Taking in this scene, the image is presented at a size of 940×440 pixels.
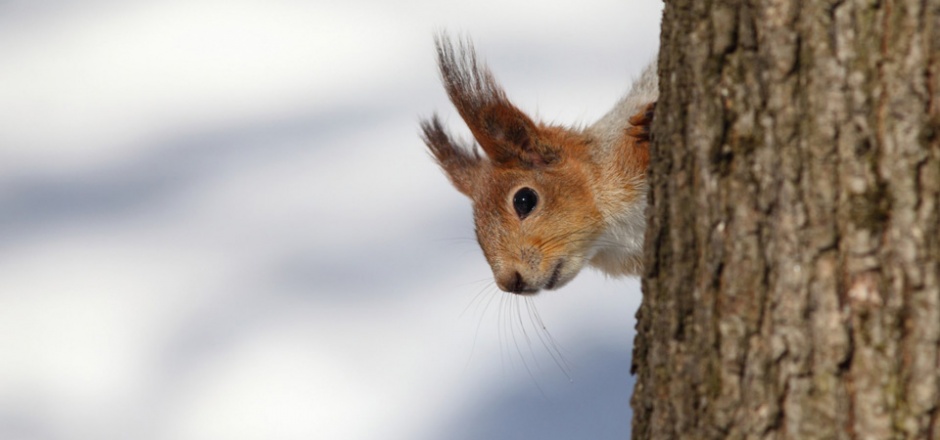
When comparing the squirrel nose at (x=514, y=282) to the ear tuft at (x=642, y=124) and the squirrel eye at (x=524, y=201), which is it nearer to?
the squirrel eye at (x=524, y=201)

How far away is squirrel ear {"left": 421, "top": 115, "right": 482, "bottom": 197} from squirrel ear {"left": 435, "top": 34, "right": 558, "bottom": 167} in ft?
0.56

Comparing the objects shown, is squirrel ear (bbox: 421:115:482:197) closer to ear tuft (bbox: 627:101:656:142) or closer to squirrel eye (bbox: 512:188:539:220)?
squirrel eye (bbox: 512:188:539:220)

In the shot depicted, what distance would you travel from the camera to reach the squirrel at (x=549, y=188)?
256 centimetres

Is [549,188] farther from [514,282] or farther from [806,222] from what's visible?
[806,222]

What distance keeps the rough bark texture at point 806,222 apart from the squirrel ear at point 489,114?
1417mm

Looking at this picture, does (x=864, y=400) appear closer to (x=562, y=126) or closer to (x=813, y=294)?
(x=813, y=294)

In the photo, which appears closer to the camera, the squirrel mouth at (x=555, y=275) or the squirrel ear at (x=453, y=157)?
the squirrel mouth at (x=555, y=275)

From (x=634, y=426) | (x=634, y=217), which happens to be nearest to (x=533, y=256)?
(x=634, y=217)

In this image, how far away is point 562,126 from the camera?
2.77 meters

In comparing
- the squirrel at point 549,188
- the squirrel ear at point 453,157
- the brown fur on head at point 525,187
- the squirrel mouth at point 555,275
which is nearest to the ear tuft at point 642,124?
the squirrel at point 549,188

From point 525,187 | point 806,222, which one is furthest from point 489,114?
point 806,222

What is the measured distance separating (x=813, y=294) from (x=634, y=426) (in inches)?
14.0

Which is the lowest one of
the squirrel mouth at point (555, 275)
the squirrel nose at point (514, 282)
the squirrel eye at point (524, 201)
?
the squirrel nose at point (514, 282)

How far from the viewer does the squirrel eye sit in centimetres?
264
